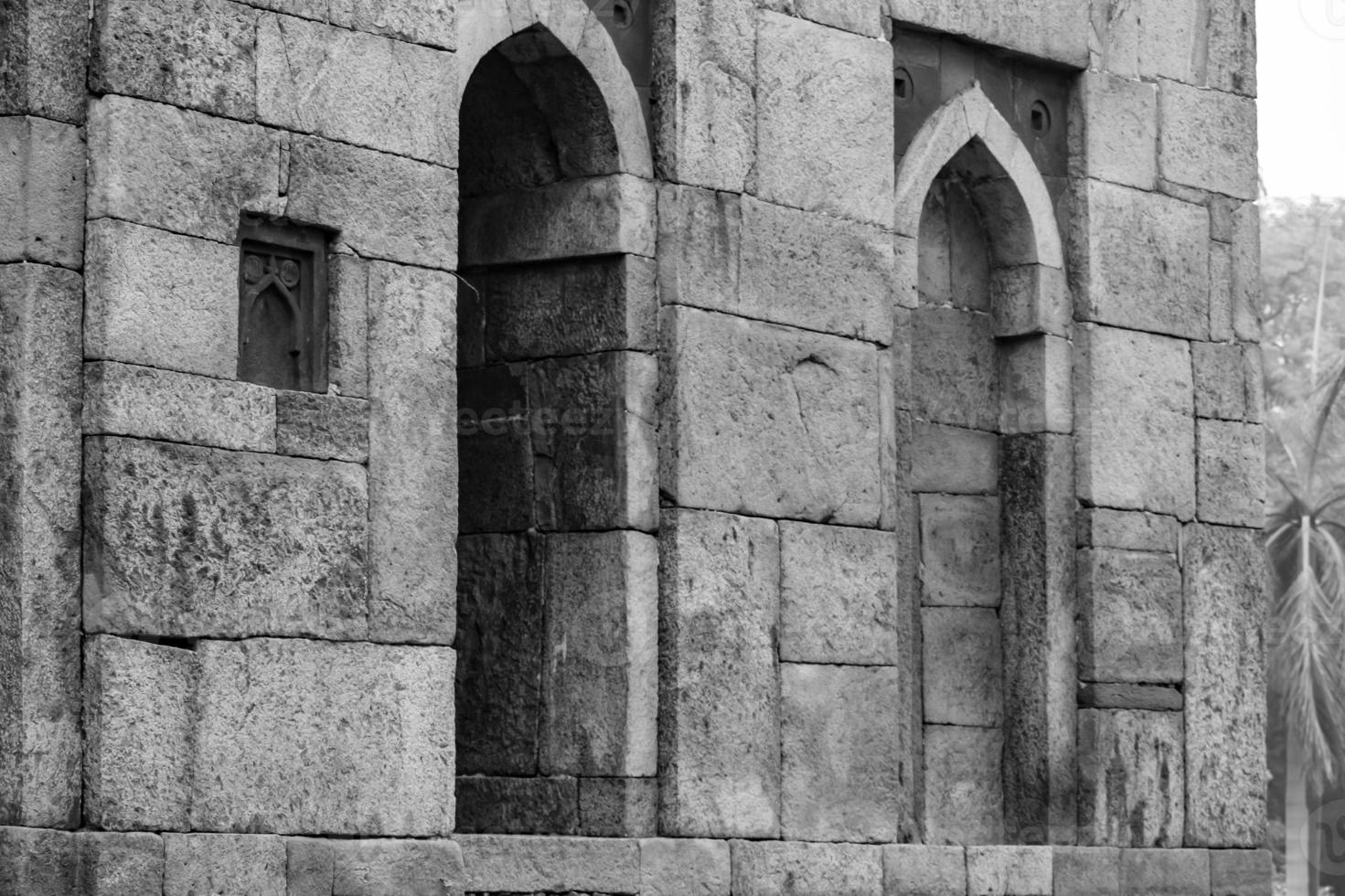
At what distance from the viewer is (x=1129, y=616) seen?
9422 millimetres

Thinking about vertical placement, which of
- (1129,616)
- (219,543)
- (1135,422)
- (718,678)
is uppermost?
(1135,422)

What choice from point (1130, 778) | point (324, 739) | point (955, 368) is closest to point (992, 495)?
point (955, 368)

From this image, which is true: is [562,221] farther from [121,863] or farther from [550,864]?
[121,863]

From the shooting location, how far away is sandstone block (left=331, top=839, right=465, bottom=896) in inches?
265

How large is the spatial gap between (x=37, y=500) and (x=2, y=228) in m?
0.70

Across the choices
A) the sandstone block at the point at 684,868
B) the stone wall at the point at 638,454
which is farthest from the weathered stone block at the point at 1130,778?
the sandstone block at the point at 684,868

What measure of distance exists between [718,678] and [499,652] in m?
0.76

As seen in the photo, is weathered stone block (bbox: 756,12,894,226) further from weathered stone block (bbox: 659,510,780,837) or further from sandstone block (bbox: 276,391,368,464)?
sandstone block (bbox: 276,391,368,464)

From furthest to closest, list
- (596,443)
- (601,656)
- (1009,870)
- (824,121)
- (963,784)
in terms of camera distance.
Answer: (963,784)
(1009,870)
(824,121)
(596,443)
(601,656)

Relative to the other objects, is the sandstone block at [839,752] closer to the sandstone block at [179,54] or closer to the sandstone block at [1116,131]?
the sandstone block at [1116,131]

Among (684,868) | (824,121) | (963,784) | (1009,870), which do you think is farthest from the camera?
(963,784)

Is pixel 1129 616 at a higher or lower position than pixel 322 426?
lower

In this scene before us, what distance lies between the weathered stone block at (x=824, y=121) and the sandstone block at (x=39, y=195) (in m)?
2.58

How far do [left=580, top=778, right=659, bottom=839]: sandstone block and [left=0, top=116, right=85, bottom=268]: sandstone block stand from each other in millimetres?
2422
